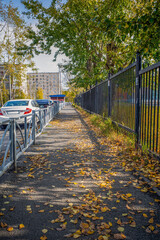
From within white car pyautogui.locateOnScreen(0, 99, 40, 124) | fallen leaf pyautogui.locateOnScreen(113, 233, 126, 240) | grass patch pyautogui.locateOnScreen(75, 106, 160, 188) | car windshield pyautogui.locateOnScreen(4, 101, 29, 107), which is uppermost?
car windshield pyautogui.locateOnScreen(4, 101, 29, 107)

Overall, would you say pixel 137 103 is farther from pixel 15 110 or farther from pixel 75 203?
pixel 15 110

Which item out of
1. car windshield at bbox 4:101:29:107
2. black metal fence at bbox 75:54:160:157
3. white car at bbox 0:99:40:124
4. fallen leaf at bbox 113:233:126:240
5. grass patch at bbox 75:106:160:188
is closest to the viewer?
fallen leaf at bbox 113:233:126:240

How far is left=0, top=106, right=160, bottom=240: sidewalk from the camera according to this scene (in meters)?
2.44

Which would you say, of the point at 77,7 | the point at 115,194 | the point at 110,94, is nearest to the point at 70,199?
the point at 115,194

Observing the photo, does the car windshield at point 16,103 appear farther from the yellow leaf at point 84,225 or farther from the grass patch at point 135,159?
the yellow leaf at point 84,225

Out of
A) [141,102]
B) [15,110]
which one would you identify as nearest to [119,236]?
[141,102]

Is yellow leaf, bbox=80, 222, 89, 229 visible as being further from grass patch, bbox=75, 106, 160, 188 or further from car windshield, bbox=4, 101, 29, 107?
A: car windshield, bbox=4, 101, 29, 107

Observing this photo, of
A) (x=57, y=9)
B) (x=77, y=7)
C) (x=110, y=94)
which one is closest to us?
(x=110, y=94)

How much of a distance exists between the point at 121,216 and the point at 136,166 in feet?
6.88

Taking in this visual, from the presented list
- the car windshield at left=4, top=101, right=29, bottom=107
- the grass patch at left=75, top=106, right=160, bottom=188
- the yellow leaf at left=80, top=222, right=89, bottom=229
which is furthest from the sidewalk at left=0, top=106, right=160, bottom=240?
the car windshield at left=4, top=101, right=29, bottom=107

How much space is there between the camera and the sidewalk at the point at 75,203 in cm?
244

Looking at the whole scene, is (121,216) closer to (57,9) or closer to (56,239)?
(56,239)

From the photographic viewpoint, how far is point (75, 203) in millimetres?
3131

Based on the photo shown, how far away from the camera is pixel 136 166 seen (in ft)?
15.4
